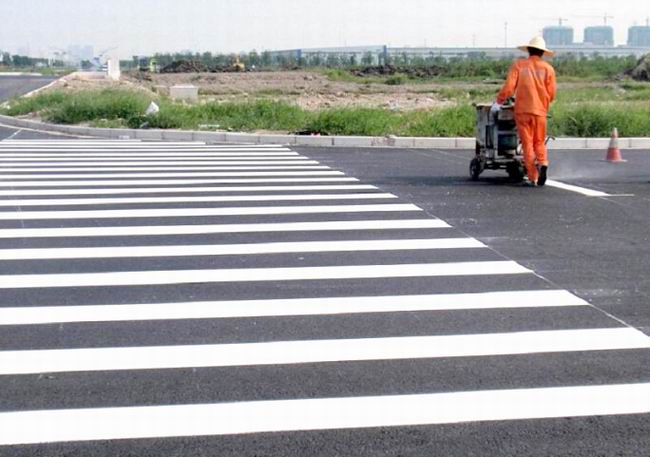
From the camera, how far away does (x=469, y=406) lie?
17.1 feet

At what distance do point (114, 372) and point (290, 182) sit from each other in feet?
26.8

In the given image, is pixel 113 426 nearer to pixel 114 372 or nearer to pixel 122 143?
pixel 114 372

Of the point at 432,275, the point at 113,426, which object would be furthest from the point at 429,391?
the point at 432,275

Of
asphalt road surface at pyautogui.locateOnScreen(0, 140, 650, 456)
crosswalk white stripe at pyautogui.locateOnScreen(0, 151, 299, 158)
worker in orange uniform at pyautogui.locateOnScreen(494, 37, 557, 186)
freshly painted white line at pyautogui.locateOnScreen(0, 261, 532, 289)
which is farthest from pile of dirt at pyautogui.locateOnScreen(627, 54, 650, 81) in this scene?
freshly painted white line at pyautogui.locateOnScreen(0, 261, 532, 289)

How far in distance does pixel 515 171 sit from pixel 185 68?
63.6m

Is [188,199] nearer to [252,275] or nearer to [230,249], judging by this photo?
[230,249]

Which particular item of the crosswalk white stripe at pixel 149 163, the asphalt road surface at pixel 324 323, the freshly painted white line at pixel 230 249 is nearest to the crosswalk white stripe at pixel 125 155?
the crosswalk white stripe at pixel 149 163

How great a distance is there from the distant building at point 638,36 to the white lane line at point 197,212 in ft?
435

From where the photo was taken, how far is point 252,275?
8.03 meters

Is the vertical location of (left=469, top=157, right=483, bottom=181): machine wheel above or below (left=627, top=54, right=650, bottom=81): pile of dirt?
below

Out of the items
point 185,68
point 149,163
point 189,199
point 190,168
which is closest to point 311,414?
point 189,199

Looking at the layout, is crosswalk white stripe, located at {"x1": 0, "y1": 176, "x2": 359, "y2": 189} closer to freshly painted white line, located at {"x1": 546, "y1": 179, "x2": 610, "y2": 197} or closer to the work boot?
the work boot

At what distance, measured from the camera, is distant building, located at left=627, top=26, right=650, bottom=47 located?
13838 cm

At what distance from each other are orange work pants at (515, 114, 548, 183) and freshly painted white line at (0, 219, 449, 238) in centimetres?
286
